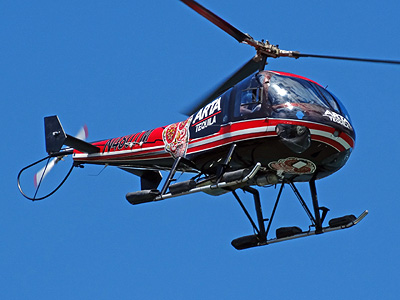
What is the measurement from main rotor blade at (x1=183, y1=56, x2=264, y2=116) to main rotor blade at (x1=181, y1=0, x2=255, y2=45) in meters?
1.06

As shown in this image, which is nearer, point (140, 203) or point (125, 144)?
point (140, 203)

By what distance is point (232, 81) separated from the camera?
23297 millimetres

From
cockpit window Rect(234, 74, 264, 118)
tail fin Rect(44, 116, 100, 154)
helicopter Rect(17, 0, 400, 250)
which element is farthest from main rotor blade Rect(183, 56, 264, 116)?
tail fin Rect(44, 116, 100, 154)

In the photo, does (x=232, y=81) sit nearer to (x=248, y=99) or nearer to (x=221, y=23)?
(x=248, y=99)

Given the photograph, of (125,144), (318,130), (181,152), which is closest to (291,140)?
(318,130)

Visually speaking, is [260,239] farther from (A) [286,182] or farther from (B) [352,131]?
(B) [352,131]

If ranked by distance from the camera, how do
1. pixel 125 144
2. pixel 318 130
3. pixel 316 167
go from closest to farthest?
pixel 318 130
pixel 316 167
pixel 125 144

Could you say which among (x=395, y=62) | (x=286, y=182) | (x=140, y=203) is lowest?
(x=140, y=203)

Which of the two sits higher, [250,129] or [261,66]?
[261,66]

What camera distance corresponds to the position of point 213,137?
21547mm

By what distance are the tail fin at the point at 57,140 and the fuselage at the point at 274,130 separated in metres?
3.90

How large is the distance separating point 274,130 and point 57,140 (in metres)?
7.90

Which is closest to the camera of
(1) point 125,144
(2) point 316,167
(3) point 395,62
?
(3) point 395,62

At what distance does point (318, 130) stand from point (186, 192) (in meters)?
3.55
